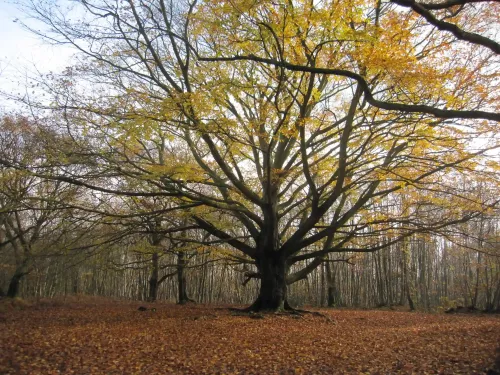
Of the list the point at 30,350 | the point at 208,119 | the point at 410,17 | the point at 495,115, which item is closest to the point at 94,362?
the point at 30,350

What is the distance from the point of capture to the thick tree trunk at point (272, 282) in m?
12.4

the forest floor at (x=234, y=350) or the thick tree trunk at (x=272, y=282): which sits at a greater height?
the thick tree trunk at (x=272, y=282)

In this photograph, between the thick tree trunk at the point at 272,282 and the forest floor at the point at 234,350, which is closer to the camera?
the forest floor at the point at 234,350

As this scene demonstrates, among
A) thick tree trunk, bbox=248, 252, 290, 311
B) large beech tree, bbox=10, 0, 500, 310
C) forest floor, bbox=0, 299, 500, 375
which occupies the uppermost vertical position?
large beech tree, bbox=10, 0, 500, 310

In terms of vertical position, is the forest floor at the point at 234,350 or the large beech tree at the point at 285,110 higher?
the large beech tree at the point at 285,110

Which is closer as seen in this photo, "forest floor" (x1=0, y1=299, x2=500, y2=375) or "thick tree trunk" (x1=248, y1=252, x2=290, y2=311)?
"forest floor" (x1=0, y1=299, x2=500, y2=375)

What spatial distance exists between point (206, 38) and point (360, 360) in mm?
8681

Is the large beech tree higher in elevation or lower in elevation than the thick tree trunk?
higher

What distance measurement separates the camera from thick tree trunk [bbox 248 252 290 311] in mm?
12383

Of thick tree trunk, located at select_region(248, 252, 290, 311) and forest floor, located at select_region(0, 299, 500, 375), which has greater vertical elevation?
thick tree trunk, located at select_region(248, 252, 290, 311)

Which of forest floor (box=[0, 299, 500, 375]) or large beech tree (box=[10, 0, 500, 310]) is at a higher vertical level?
large beech tree (box=[10, 0, 500, 310])

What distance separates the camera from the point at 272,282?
12.5 m

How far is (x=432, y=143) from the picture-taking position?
29.9ft

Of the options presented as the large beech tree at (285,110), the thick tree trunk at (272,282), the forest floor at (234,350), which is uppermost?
the large beech tree at (285,110)
